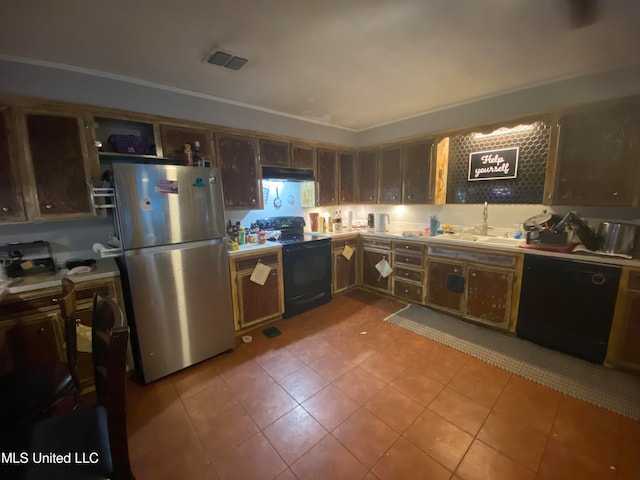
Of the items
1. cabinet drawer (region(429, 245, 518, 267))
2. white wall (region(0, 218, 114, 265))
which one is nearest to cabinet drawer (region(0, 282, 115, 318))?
white wall (region(0, 218, 114, 265))

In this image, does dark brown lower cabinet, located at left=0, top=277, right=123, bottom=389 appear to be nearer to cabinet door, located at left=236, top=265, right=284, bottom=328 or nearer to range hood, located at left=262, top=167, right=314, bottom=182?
cabinet door, located at left=236, top=265, right=284, bottom=328

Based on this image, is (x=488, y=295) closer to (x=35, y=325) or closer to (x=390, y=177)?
(x=390, y=177)

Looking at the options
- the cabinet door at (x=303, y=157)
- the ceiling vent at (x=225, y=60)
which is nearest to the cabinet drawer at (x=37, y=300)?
the ceiling vent at (x=225, y=60)

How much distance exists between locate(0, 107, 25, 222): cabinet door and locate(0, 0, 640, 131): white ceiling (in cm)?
52

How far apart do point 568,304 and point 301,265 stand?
2542mm

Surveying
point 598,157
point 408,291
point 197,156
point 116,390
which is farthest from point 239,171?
point 598,157

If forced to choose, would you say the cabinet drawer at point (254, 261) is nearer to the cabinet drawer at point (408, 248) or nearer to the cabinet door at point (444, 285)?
the cabinet drawer at point (408, 248)

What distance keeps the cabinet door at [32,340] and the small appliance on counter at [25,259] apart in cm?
43

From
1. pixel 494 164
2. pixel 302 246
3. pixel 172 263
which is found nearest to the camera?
pixel 172 263

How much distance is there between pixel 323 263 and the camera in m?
3.46

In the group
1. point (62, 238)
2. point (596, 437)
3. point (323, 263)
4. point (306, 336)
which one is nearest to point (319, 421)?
point (306, 336)

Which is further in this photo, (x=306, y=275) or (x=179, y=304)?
Result: (x=306, y=275)

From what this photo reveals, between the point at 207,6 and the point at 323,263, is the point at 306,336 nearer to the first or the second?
the point at 323,263

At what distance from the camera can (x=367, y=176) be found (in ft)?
13.4
